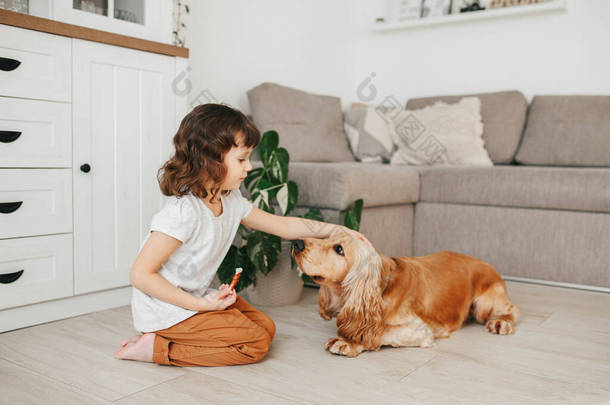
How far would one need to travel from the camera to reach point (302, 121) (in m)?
3.39

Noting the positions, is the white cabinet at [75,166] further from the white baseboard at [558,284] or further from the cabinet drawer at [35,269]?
the white baseboard at [558,284]

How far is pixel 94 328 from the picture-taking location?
192 cm

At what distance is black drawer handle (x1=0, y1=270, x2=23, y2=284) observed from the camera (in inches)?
71.1

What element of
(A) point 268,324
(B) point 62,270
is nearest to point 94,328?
(B) point 62,270

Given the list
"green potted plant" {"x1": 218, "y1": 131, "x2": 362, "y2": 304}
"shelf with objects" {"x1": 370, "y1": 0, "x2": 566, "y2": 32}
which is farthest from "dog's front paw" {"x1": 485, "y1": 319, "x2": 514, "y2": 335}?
"shelf with objects" {"x1": 370, "y1": 0, "x2": 566, "y2": 32}

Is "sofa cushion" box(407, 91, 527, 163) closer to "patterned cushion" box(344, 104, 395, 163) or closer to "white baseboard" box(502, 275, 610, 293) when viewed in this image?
"patterned cushion" box(344, 104, 395, 163)

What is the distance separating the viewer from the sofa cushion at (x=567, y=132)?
10.4ft

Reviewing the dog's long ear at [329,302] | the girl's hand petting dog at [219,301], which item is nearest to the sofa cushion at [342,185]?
the dog's long ear at [329,302]

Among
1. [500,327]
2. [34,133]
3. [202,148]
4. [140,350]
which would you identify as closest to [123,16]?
[34,133]

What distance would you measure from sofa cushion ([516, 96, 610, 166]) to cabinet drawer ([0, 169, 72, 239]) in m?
2.65

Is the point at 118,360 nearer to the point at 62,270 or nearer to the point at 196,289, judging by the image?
the point at 196,289

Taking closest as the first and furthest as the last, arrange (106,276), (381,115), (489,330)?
(489,330) < (106,276) < (381,115)

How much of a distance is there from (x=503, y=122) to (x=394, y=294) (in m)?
2.17

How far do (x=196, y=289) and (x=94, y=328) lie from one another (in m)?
0.50
